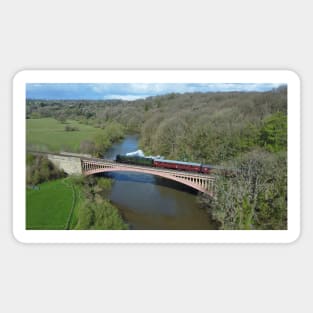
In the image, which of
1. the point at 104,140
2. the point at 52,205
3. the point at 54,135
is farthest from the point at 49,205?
the point at 104,140

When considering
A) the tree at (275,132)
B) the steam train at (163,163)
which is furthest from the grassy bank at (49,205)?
the tree at (275,132)

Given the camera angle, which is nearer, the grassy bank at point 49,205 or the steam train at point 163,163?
A: the grassy bank at point 49,205

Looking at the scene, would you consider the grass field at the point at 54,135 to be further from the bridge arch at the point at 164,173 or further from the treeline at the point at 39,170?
the bridge arch at the point at 164,173

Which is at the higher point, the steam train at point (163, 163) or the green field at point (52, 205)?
the steam train at point (163, 163)

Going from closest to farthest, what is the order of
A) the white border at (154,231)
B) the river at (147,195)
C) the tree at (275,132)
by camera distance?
the white border at (154,231) → the tree at (275,132) → the river at (147,195)

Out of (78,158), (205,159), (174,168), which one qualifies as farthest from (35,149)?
(205,159)

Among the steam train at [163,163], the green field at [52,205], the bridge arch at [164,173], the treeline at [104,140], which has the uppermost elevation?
the treeline at [104,140]

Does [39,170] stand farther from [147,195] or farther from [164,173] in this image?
[164,173]

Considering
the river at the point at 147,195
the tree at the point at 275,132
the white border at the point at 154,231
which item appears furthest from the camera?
the river at the point at 147,195
